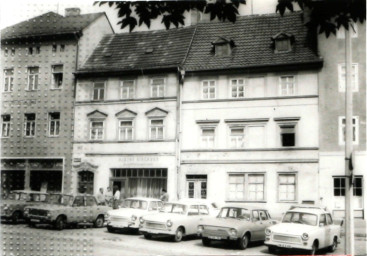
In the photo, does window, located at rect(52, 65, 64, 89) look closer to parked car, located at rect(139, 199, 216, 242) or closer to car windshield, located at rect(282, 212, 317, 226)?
parked car, located at rect(139, 199, 216, 242)

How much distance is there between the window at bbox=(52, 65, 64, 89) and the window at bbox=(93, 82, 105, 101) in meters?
2.94

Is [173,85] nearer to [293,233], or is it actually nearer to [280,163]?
[280,163]

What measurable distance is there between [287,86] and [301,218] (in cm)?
488

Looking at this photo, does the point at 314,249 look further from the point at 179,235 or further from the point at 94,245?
the point at 94,245

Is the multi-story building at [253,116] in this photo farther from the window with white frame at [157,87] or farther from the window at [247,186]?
the window with white frame at [157,87]

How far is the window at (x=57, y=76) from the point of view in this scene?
9703 mm

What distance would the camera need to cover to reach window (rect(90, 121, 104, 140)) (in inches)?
448

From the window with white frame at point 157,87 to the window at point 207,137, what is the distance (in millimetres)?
1768

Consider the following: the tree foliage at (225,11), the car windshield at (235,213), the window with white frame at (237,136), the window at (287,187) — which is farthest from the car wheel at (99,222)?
the tree foliage at (225,11)

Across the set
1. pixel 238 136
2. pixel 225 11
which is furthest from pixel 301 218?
pixel 225 11

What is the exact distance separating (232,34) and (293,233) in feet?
26.5

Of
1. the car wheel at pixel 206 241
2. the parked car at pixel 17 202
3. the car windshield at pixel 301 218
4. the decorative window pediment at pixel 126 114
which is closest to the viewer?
the parked car at pixel 17 202

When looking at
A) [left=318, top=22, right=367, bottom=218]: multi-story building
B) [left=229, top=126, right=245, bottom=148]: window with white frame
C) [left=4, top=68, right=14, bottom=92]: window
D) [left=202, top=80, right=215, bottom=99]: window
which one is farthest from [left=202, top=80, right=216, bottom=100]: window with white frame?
[left=4, top=68, right=14, bottom=92]: window

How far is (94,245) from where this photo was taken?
8.72 metres
